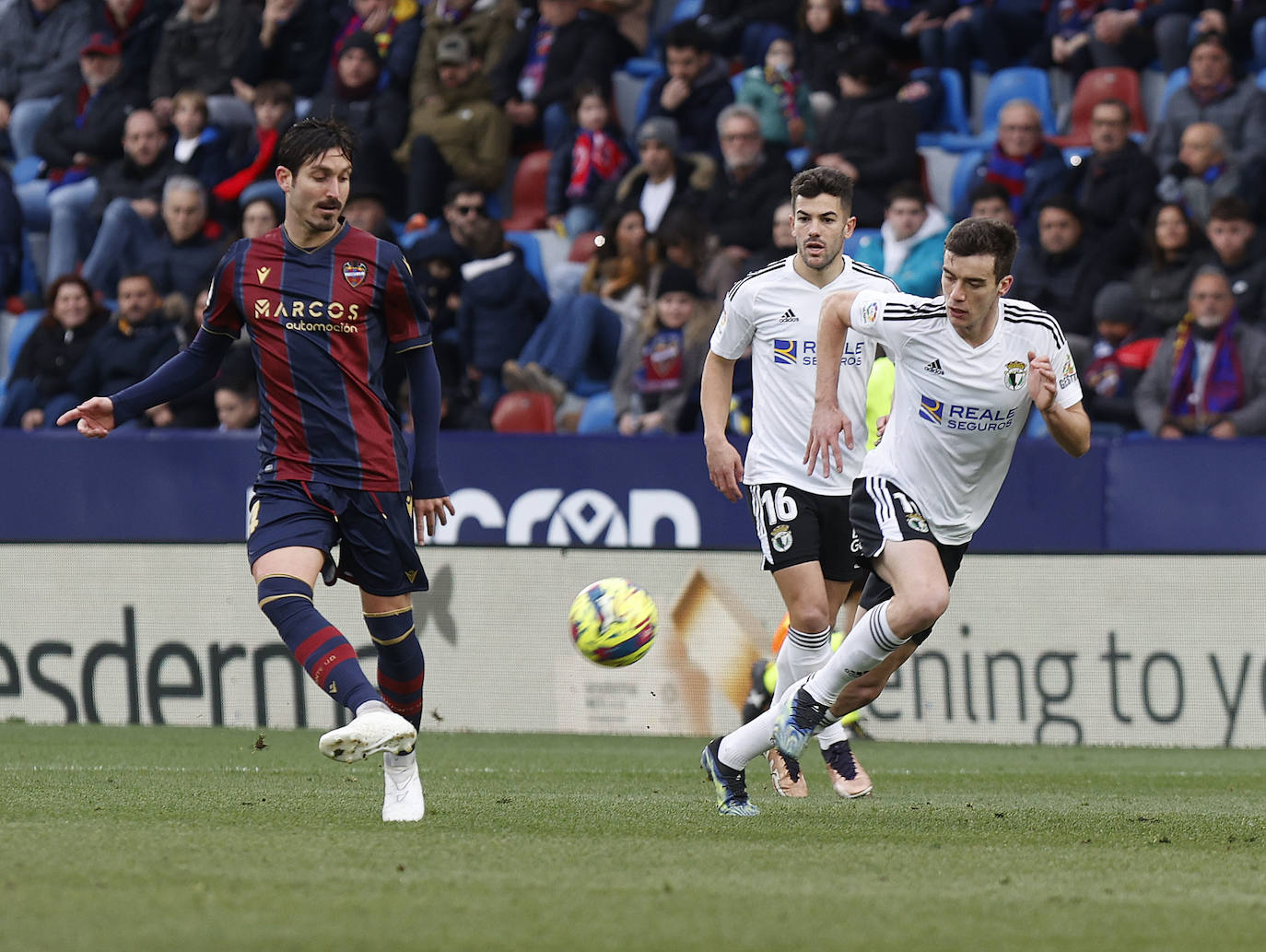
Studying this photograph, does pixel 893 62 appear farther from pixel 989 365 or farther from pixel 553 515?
pixel 989 365

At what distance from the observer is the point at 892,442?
7121 mm

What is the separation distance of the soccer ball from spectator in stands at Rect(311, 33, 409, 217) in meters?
9.08

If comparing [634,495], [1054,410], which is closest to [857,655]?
[1054,410]

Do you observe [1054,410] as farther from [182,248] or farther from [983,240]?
[182,248]

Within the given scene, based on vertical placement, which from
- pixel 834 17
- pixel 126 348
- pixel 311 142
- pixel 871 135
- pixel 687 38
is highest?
pixel 834 17

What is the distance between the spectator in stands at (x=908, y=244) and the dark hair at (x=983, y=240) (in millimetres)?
7247

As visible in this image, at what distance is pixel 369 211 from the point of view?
51.9ft

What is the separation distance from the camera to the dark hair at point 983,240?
648 centimetres

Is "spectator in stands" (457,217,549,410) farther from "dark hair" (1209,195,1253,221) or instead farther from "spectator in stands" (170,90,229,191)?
"dark hair" (1209,195,1253,221)

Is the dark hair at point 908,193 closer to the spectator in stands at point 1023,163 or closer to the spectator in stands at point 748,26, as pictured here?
the spectator in stands at point 1023,163

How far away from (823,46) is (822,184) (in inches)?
346

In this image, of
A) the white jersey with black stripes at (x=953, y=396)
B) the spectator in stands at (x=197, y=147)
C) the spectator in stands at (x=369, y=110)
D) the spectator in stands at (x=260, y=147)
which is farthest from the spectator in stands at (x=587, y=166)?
the white jersey with black stripes at (x=953, y=396)

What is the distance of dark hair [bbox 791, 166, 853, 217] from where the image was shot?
7785mm

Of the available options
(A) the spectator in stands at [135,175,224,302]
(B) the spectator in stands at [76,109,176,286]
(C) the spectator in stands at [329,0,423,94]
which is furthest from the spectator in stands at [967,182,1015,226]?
(B) the spectator in stands at [76,109,176,286]
